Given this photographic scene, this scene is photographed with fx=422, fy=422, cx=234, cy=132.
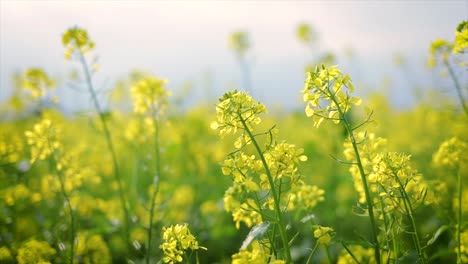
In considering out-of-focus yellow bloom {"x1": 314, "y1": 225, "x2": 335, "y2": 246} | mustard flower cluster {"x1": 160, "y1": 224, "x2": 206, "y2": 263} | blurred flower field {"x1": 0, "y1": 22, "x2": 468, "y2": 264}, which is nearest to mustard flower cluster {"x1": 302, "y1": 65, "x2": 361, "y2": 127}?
blurred flower field {"x1": 0, "y1": 22, "x2": 468, "y2": 264}

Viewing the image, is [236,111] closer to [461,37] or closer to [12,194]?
[461,37]

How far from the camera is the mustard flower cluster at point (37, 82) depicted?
385cm

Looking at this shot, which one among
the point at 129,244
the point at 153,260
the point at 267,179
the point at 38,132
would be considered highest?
the point at 38,132

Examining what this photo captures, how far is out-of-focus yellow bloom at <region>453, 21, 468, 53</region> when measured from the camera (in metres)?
2.39

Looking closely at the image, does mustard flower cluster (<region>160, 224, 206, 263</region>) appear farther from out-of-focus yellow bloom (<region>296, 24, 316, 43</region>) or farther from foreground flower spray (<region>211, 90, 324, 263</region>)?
out-of-focus yellow bloom (<region>296, 24, 316, 43</region>)

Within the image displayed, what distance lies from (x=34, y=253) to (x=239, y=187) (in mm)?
1627

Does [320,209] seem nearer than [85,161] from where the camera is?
Yes

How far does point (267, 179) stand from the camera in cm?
197

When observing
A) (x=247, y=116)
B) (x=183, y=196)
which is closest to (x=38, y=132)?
(x=247, y=116)

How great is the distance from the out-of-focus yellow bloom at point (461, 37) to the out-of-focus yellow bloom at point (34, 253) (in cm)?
281

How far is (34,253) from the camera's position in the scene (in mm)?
2684

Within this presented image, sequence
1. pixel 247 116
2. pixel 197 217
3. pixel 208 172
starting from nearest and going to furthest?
pixel 247 116
pixel 197 217
pixel 208 172

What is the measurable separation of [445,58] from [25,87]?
3579 millimetres

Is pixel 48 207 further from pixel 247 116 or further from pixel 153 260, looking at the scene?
pixel 247 116
